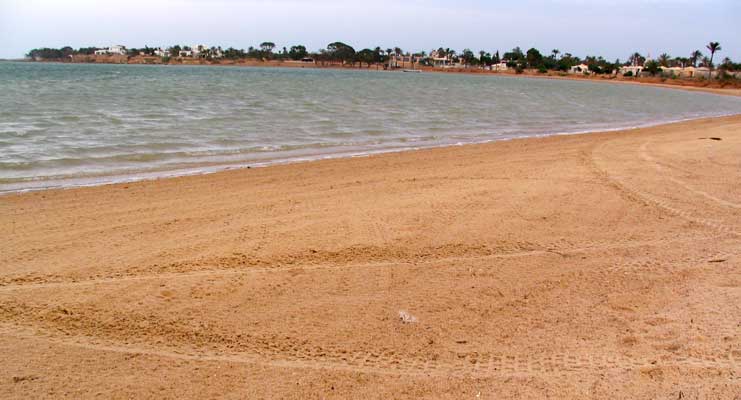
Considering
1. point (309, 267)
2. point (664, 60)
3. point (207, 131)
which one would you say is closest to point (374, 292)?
point (309, 267)

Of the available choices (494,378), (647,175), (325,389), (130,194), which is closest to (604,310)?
(494,378)

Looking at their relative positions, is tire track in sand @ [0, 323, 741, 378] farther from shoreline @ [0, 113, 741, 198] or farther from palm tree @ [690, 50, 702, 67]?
palm tree @ [690, 50, 702, 67]

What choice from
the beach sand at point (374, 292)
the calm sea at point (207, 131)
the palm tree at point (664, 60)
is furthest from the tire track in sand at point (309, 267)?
the palm tree at point (664, 60)

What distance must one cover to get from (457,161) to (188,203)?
19.3ft

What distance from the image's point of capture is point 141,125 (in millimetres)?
17172

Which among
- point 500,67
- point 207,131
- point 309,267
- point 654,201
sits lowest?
point 309,267

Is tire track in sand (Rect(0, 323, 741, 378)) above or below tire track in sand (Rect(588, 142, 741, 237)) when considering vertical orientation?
below

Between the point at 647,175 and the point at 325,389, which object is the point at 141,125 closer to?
the point at 647,175

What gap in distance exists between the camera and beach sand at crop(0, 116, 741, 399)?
3689 millimetres

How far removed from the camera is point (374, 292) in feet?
16.2

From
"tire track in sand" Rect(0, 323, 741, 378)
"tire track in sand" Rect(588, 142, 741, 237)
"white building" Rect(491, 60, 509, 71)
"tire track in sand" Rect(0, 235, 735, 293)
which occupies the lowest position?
"tire track in sand" Rect(0, 323, 741, 378)

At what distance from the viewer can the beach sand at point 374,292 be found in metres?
3.69

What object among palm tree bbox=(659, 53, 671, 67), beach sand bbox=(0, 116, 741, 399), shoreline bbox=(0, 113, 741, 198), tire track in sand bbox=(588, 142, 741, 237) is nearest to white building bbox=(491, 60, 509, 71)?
palm tree bbox=(659, 53, 671, 67)

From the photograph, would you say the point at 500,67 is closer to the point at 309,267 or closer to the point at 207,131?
the point at 207,131
